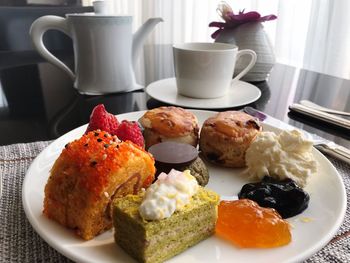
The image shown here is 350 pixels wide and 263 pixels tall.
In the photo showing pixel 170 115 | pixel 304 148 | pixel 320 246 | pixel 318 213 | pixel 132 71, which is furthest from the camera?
pixel 132 71

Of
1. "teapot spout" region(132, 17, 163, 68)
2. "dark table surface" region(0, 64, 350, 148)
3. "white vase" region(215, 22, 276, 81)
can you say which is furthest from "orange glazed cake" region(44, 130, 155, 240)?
"white vase" region(215, 22, 276, 81)

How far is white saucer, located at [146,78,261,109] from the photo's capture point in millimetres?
1229

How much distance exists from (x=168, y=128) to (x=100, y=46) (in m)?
0.55

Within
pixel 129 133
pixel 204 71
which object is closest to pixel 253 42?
pixel 204 71

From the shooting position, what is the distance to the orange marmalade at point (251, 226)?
1.92 feet

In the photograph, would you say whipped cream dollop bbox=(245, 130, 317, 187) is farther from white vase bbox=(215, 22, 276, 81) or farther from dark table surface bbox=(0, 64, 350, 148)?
white vase bbox=(215, 22, 276, 81)

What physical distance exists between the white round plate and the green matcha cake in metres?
0.02

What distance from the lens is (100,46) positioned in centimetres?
128

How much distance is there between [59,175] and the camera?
645 mm

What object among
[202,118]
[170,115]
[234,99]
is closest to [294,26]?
[234,99]

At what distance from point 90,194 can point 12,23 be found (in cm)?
197

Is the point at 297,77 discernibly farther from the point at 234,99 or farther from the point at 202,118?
the point at 202,118

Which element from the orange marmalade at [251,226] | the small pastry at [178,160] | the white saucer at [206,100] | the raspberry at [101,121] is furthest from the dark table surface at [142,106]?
the orange marmalade at [251,226]

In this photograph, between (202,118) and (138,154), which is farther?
(202,118)
